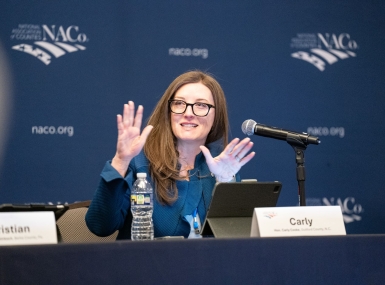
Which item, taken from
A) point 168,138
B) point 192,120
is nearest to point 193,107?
point 192,120

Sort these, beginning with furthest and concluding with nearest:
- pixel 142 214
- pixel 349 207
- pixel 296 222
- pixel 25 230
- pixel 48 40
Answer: pixel 349 207, pixel 48 40, pixel 142 214, pixel 296 222, pixel 25 230

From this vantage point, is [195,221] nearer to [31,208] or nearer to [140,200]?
[140,200]

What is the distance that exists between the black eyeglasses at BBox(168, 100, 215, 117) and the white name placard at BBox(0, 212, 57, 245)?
1.36m

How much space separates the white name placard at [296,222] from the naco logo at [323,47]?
2.89 meters

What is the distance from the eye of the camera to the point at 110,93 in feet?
13.9

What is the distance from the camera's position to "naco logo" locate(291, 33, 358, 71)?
4.59 m

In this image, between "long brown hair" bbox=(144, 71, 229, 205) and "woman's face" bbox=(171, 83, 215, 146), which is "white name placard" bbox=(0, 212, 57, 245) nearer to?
"long brown hair" bbox=(144, 71, 229, 205)

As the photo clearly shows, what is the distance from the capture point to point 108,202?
94.5 inches

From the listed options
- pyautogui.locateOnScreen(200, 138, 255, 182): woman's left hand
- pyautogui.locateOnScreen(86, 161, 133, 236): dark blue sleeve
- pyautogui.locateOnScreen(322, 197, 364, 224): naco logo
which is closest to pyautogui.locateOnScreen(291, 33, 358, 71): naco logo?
pyautogui.locateOnScreen(322, 197, 364, 224): naco logo

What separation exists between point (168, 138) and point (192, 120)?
138 millimetres

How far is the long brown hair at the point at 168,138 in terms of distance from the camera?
278 cm

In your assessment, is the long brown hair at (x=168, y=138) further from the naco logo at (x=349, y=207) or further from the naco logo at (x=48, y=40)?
the naco logo at (x=349, y=207)

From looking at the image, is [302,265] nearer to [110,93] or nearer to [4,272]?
[4,272]

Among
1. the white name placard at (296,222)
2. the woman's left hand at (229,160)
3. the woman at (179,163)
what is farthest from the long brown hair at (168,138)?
the white name placard at (296,222)
